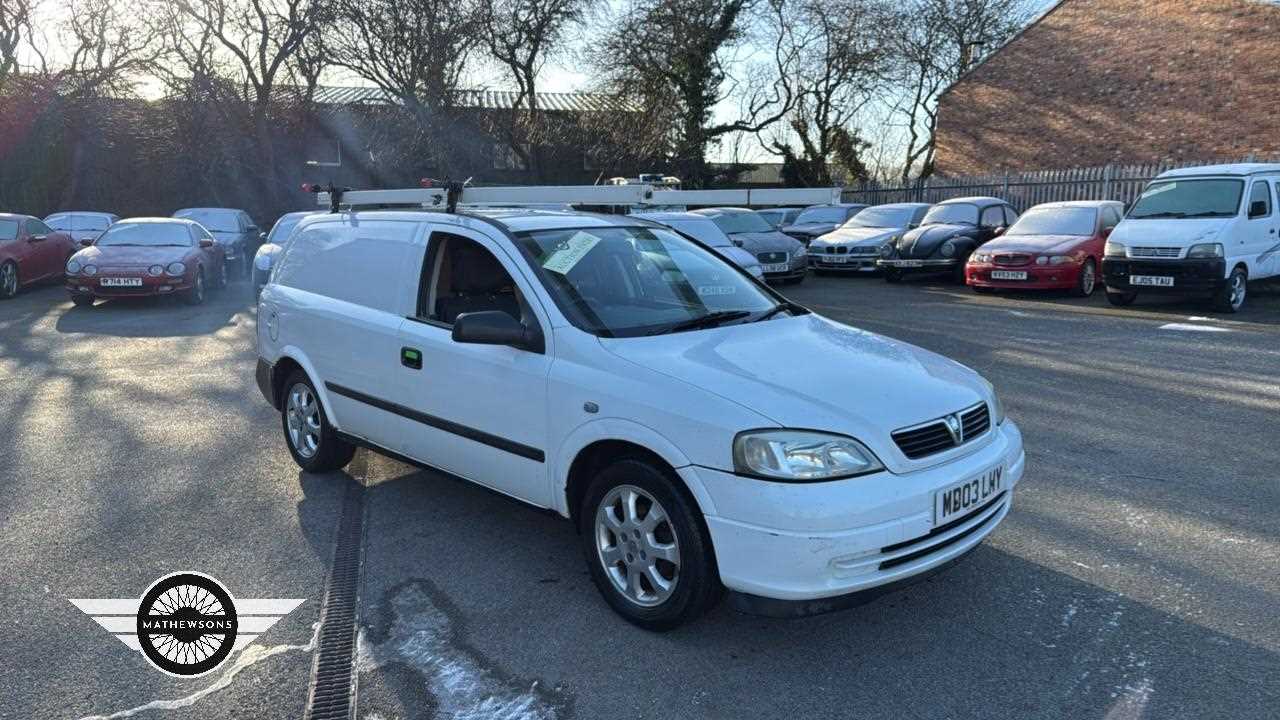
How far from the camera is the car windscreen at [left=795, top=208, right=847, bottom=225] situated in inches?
917

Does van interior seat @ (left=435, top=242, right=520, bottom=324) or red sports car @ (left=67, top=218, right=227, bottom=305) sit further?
red sports car @ (left=67, top=218, right=227, bottom=305)

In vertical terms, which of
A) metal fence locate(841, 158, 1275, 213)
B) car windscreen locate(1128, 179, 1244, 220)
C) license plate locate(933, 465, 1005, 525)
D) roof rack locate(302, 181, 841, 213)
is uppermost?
metal fence locate(841, 158, 1275, 213)

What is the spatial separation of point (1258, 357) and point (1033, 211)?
7323 mm

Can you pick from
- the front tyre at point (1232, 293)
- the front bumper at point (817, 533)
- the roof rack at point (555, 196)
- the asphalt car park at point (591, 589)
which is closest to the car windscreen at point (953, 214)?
the front tyre at point (1232, 293)

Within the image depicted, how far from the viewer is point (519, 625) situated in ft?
12.5

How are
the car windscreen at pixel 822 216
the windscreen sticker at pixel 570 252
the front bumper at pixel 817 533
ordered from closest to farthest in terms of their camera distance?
1. the front bumper at pixel 817 533
2. the windscreen sticker at pixel 570 252
3. the car windscreen at pixel 822 216

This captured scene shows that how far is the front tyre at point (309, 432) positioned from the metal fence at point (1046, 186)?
49.1 feet

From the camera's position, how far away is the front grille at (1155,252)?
12250 millimetres

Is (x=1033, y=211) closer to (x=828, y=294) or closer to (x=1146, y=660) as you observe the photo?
(x=828, y=294)

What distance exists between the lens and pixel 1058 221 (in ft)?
50.4

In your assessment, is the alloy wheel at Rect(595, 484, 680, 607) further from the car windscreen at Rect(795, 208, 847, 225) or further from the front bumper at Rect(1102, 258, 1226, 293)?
the car windscreen at Rect(795, 208, 847, 225)

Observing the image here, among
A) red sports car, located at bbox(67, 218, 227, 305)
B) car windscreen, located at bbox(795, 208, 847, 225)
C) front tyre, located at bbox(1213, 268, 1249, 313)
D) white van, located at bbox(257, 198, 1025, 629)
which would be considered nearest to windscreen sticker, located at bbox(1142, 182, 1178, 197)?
front tyre, located at bbox(1213, 268, 1249, 313)

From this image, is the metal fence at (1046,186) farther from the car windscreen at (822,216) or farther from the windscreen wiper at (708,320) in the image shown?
the windscreen wiper at (708,320)

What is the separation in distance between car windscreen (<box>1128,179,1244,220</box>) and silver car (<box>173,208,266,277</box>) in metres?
16.1
